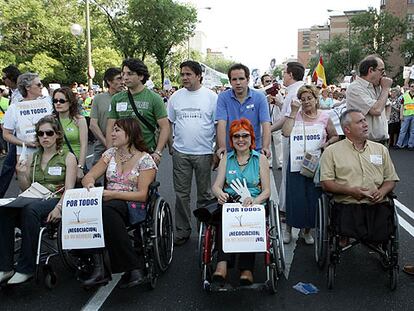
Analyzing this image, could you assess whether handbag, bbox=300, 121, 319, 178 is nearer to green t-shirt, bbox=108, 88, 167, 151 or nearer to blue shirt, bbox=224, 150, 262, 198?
blue shirt, bbox=224, 150, 262, 198

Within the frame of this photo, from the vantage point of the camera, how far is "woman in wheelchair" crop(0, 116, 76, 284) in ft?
12.0

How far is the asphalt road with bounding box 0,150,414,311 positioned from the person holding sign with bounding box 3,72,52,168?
4.67ft

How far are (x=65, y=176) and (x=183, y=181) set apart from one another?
3.89ft

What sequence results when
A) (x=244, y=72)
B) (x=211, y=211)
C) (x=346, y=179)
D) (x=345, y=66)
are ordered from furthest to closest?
(x=345, y=66)
(x=244, y=72)
(x=346, y=179)
(x=211, y=211)

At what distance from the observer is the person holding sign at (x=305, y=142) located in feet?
15.1

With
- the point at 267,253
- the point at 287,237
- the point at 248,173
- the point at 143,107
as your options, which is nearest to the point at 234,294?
the point at 267,253

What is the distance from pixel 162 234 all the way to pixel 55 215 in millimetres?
889

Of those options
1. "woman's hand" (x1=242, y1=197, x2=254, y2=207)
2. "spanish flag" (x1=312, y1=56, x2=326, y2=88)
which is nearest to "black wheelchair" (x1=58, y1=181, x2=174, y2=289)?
"woman's hand" (x1=242, y1=197, x2=254, y2=207)

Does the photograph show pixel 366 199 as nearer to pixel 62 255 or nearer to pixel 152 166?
pixel 152 166

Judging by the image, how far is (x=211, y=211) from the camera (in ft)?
12.2

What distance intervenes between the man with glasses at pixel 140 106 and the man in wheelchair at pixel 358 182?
5.16 feet

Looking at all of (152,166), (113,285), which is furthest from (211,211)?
(113,285)

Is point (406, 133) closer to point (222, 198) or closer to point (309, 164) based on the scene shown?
point (309, 164)

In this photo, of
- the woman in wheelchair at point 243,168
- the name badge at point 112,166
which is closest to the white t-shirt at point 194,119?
the woman in wheelchair at point 243,168
